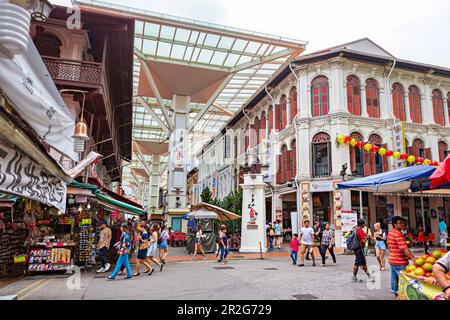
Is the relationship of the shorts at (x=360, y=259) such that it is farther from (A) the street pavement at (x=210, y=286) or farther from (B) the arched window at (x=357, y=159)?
(B) the arched window at (x=357, y=159)

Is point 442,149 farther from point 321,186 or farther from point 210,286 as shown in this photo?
point 210,286

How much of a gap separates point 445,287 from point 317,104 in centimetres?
2121

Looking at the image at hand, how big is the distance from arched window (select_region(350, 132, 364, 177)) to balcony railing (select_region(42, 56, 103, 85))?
16371 millimetres

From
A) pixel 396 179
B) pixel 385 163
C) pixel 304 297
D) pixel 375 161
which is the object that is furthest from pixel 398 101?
pixel 304 297

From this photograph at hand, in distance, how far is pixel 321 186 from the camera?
2216 centimetres

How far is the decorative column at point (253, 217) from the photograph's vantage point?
61.0 ft

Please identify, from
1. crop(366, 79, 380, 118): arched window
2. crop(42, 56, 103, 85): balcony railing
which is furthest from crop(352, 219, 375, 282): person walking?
crop(366, 79, 380, 118): arched window

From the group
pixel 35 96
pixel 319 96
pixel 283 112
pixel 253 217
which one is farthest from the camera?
pixel 283 112

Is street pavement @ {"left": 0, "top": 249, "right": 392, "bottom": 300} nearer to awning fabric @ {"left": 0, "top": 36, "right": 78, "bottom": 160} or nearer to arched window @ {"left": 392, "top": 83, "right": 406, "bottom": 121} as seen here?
awning fabric @ {"left": 0, "top": 36, "right": 78, "bottom": 160}

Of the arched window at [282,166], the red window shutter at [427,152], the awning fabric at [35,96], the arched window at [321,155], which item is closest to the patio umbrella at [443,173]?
the awning fabric at [35,96]

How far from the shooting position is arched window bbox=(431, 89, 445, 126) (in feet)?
82.5

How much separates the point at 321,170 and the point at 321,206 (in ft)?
8.34

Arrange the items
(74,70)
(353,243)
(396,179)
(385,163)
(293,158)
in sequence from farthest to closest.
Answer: (293,158) → (385,163) → (74,70) → (353,243) → (396,179)

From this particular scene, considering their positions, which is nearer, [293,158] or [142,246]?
[142,246]
